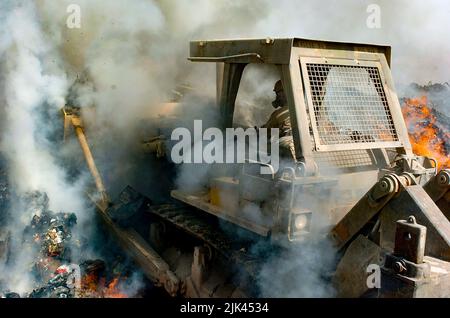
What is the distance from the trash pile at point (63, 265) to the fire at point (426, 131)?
6.42m

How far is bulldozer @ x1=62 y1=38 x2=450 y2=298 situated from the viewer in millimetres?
4051

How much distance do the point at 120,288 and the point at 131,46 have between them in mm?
5393

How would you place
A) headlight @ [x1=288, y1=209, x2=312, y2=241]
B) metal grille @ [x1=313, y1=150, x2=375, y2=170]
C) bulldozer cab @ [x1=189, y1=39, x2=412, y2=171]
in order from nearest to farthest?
headlight @ [x1=288, y1=209, x2=312, y2=241], bulldozer cab @ [x1=189, y1=39, x2=412, y2=171], metal grille @ [x1=313, y1=150, x2=375, y2=170]

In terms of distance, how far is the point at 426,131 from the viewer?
1038 centimetres

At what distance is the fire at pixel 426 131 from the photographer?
1009cm

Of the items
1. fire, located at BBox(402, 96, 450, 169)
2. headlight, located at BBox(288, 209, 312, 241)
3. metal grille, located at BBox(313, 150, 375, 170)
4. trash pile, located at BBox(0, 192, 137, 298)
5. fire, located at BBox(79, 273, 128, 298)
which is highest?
fire, located at BBox(402, 96, 450, 169)

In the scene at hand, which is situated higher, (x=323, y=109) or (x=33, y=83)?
(x=33, y=83)

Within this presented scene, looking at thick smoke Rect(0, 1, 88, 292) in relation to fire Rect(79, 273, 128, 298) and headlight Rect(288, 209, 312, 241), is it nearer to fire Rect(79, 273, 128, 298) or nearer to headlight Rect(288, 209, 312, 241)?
fire Rect(79, 273, 128, 298)

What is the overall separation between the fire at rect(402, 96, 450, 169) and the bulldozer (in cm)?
481

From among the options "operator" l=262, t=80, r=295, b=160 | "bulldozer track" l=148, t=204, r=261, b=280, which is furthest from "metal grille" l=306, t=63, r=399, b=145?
"bulldozer track" l=148, t=204, r=261, b=280

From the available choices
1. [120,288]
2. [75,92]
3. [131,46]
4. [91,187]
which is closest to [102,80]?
[75,92]

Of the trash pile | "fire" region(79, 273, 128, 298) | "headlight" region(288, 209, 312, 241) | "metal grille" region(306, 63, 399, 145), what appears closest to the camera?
"headlight" region(288, 209, 312, 241)

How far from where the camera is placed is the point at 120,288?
6.61 m

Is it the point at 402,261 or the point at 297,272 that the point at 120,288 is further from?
the point at 402,261
